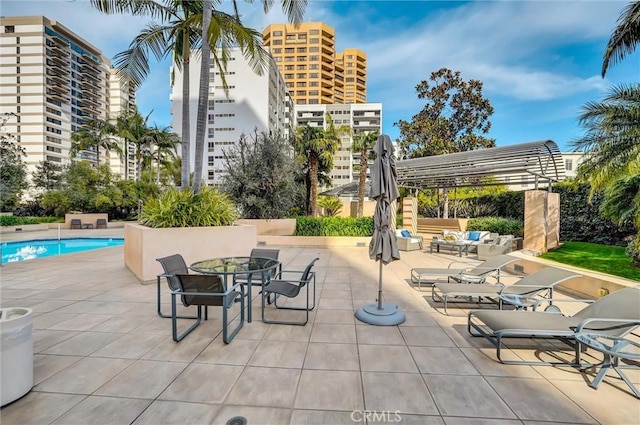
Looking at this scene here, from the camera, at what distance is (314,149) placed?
1884 cm

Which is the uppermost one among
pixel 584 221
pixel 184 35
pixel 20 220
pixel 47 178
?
pixel 184 35

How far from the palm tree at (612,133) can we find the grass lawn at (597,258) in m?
2.02

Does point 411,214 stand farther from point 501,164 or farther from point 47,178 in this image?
point 47,178

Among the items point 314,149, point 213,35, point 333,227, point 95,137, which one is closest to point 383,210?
point 213,35

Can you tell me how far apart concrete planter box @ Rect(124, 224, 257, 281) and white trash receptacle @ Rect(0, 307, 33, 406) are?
12.6 feet

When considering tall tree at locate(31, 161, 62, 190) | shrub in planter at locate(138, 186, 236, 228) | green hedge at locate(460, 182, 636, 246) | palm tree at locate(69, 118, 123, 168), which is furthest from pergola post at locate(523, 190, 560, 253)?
palm tree at locate(69, 118, 123, 168)

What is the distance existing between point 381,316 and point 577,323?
2.32 m

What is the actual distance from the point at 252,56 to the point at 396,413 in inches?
381

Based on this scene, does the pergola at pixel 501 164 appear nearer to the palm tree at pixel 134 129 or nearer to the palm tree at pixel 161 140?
the palm tree at pixel 161 140

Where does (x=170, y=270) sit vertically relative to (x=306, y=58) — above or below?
below

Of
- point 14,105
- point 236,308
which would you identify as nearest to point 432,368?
point 236,308

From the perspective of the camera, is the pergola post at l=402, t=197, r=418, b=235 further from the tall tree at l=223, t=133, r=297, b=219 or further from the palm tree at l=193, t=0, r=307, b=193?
the palm tree at l=193, t=0, r=307, b=193

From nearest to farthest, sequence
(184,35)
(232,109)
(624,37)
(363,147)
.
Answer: (624,37) < (184,35) < (363,147) < (232,109)

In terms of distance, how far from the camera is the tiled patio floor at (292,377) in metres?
2.37
